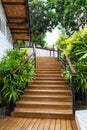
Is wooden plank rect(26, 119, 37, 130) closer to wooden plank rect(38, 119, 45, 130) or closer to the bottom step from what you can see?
wooden plank rect(38, 119, 45, 130)

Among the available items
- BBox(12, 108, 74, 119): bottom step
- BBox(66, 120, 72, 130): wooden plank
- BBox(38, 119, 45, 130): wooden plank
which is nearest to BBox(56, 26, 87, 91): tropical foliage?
BBox(12, 108, 74, 119): bottom step

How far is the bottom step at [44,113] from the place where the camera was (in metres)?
6.32

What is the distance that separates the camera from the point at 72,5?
17078mm

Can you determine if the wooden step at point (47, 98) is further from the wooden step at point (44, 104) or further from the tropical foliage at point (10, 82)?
the tropical foliage at point (10, 82)

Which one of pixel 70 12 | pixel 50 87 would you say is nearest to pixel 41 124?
pixel 50 87

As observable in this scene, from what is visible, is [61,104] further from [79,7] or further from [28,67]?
[79,7]

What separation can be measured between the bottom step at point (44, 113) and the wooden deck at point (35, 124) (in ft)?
0.71

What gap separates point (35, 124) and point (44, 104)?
1320mm

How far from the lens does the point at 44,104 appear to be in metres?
6.92

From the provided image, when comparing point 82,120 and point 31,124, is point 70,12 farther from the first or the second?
point 82,120

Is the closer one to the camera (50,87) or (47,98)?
(47,98)

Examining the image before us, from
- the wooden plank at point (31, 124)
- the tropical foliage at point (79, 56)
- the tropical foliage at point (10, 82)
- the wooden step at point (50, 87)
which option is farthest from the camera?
the wooden step at point (50, 87)

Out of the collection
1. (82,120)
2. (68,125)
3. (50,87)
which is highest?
(50,87)

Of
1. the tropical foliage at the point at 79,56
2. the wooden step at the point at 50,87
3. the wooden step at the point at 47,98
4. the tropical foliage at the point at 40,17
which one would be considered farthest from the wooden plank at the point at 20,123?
the tropical foliage at the point at 40,17
